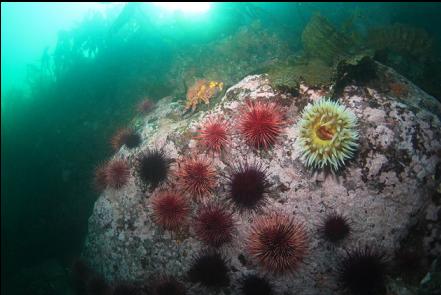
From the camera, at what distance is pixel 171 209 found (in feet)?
18.6

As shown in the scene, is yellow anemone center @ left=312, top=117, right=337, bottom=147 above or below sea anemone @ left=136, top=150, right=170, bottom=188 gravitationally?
above

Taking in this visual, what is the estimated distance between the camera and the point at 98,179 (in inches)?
277

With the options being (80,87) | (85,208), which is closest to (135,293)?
(85,208)

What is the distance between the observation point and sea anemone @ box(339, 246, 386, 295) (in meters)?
4.55

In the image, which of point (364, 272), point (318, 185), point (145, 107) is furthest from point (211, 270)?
point (145, 107)

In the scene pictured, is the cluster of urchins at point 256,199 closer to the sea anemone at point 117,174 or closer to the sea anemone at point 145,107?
the sea anemone at point 117,174

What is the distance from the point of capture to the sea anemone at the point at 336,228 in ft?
16.0

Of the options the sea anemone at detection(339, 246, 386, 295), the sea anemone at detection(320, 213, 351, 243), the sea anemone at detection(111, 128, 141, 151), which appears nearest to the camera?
the sea anemone at detection(339, 246, 386, 295)

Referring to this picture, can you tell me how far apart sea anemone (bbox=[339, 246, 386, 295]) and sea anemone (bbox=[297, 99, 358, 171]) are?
1.32 metres

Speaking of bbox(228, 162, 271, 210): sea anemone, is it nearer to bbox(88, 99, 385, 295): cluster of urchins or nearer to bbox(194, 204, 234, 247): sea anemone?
bbox(88, 99, 385, 295): cluster of urchins

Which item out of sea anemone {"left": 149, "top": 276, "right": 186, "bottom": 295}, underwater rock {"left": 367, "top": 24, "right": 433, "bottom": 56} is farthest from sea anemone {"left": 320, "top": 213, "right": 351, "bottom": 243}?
underwater rock {"left": 367, "top": 24, "right": 433, "bottom": 56}

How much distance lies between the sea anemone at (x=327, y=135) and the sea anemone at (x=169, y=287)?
3.16m

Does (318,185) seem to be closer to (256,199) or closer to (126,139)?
(256,199)

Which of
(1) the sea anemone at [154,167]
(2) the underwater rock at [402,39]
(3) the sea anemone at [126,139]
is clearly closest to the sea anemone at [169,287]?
(1) the sea anemone at [154,167]
